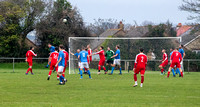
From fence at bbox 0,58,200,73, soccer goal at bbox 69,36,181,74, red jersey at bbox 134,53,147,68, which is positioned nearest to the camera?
red jersey at bbox 134,53,147,68

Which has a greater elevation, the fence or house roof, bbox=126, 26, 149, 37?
house roof, bbox=126, 26, 149, 37

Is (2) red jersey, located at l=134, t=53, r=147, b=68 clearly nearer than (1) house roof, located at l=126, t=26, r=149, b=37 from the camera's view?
Yes

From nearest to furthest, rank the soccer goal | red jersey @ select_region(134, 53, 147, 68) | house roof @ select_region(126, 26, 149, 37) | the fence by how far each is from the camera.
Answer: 1. red jersey @ select_region(134, 53, 147, 68)
2. the soccer goal
3. the fence
4. house roof @ select_region(126, 26, 149, 37)

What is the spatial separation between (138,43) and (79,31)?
66.1 feet

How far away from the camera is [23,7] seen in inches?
1988

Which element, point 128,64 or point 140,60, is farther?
point 128,64

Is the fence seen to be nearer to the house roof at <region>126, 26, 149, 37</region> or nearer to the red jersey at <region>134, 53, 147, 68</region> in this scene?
the red jersey at <region>134, 53, 147, 68</region>

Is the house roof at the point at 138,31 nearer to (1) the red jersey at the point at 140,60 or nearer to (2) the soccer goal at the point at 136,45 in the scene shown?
(2) the soccer goal at the point at 136,45

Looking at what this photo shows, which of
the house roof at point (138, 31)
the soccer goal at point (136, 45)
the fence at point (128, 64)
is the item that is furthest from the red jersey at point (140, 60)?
the house roof at point (138, 31)

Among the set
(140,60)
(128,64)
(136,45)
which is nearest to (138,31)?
(128,64)

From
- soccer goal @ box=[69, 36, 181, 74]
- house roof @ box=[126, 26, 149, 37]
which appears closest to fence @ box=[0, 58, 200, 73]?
soccer goal @ box=[69, 36, 181, 74]

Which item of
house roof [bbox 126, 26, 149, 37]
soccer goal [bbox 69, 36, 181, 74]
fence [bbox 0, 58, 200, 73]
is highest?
house roof [bbox 126, 26, 149, 37]

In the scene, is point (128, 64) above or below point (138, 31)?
below

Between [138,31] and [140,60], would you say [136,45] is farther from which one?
[138,31]
